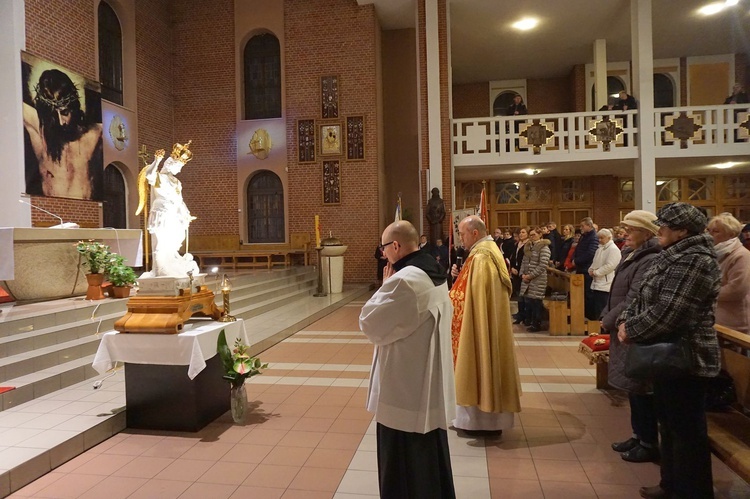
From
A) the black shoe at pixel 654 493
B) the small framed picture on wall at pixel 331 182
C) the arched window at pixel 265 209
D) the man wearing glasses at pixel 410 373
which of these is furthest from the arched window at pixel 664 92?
the man wearing glasses at pixel 410 373

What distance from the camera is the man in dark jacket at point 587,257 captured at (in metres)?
7.71

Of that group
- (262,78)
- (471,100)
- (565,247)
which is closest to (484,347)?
(565,247)

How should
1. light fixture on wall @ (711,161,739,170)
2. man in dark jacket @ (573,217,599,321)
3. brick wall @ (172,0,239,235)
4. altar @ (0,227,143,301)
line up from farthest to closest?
1. brick wall @ (172,0,239,235)
2. light fixture on wall @ (711,161,739,170)
3. man in dark jacket @ (573,217,599,321)
4. altar @ (0,227,143,301)

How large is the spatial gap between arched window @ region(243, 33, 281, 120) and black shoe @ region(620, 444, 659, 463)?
13460 mm

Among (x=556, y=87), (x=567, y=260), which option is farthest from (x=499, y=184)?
(x=567, y=260)

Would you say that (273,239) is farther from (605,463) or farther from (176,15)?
(605,463)

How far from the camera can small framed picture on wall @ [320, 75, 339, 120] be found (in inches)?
549

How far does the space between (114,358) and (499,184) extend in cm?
1357

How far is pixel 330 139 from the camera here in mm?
13969

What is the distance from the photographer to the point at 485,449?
357 cm

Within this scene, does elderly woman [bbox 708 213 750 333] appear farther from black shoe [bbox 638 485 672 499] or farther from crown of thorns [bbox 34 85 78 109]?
crown of thorns [bbox 34 85 78 109]

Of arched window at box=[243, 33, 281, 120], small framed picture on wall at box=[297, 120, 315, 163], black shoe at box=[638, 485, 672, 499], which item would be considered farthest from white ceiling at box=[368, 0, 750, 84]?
black shoe at box=[638, 485, 672, 499]

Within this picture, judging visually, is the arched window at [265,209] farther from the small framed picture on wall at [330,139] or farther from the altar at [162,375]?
the altar at [162,375]

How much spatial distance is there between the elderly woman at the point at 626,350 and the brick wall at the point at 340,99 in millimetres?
10369
